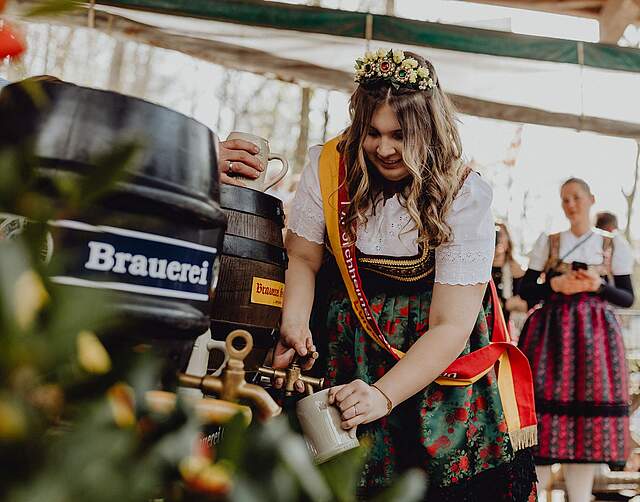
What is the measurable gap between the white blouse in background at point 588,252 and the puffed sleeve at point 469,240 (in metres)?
2.26

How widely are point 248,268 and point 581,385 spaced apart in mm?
2696

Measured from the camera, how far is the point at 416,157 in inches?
51.1

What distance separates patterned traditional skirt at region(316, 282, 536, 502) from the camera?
1313 mm

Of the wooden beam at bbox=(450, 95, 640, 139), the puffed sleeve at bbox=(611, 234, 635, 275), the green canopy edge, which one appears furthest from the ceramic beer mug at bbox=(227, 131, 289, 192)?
the puffed sleeve at bbox=(611, 234, 635, 275)

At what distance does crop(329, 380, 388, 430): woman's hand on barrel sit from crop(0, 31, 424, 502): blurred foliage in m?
0.75

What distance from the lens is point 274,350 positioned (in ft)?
3.96

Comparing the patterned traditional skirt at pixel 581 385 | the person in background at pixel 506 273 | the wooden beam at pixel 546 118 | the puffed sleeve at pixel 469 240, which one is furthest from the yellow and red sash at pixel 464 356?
the person in background at pixel 506 273

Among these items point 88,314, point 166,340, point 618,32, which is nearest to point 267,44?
point 618,32

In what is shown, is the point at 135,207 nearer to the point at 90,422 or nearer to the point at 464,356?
the point at 90,422

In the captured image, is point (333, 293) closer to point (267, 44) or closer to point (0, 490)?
point (0, 490)

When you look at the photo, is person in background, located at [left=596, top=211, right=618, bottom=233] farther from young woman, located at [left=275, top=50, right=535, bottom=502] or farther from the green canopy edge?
young woman, located at [left=275, top=50, right=535, bottom=502]

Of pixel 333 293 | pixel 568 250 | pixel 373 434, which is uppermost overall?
pixel 568 250

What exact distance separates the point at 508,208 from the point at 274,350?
34.4 feet

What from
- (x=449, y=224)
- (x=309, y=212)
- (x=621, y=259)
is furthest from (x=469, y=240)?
(x=621, y=259)
